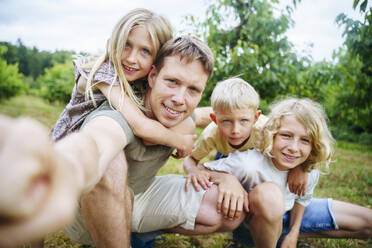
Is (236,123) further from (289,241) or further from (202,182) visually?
(289,241)

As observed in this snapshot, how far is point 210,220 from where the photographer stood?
5.94 feet

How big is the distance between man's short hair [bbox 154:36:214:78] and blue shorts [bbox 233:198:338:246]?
1.28 m

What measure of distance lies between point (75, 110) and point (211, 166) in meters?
1.12

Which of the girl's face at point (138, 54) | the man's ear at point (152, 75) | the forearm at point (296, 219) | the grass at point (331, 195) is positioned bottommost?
the grass at point (331, 195)

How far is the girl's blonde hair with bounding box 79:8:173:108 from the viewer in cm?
189

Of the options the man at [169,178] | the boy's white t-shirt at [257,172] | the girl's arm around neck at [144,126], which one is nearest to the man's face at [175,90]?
the man at [169,178]

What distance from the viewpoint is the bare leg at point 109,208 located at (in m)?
1.38

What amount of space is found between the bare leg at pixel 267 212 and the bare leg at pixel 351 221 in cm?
68

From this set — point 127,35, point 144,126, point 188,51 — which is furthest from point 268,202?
point 127,35

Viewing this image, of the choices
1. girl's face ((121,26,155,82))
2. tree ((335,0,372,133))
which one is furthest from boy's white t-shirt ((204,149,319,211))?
tree ((335,0,372,133))

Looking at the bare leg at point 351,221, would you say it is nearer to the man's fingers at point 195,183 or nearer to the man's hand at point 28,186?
the man's fingers at point 195,183

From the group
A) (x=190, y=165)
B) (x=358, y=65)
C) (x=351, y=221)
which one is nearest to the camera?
(x=351, y=221)

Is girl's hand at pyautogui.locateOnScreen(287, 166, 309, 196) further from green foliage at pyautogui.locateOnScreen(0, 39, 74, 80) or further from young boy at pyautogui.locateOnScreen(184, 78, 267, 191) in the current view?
green foliage at pyautogui.locateOnScreen(0, 39, 74, 80)

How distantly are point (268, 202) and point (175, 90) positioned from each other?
0.96m
